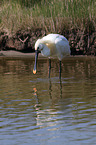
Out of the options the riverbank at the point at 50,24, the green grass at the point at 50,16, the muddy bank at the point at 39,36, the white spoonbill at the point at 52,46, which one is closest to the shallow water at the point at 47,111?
the white spoonbill at the point at 52,46

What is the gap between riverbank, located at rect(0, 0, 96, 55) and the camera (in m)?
17.9

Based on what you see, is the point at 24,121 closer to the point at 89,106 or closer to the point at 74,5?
the point at 89,106

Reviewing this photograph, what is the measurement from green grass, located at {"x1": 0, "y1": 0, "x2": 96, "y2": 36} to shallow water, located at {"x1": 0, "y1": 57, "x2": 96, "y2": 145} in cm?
836

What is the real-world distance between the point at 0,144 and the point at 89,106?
7.73 feet

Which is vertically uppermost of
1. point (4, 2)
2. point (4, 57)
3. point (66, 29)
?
point (4, 2)

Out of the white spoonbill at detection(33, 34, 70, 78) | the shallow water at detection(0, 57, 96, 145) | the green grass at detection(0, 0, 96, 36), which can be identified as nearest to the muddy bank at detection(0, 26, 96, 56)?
the green grass at detection(0, 0, 96, 36)

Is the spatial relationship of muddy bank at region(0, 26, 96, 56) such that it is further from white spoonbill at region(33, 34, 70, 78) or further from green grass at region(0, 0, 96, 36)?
white spoonbill at region(33, 34, 70, 78)

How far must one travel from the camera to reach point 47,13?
18703 mm

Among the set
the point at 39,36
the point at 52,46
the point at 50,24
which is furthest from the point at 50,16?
the point at 52,46

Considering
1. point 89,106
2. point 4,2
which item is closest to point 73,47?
point 4,2

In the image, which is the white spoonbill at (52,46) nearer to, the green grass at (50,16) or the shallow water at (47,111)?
the shallow water at (47,111)

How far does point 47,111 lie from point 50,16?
13189 millimetres

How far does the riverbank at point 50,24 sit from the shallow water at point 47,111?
27.0ft

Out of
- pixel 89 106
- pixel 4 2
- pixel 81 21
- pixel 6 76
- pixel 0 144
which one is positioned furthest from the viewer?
pixel 4 2
